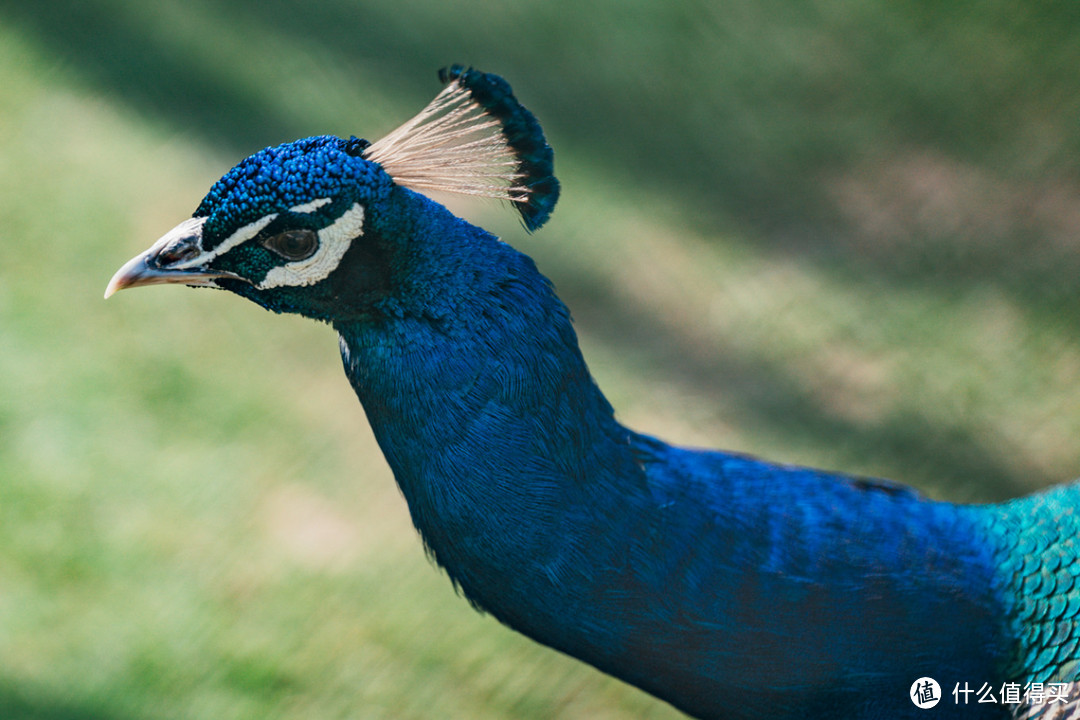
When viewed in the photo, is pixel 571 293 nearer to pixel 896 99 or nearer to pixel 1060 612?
pixel 896 99

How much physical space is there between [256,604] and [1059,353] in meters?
2.21

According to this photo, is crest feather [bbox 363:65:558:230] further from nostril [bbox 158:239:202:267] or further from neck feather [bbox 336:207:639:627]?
nostril [bbox 158:239:202:267]

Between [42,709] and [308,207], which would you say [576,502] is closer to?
[308,207]

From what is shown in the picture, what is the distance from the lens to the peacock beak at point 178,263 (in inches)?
47.8

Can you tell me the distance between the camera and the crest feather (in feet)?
4.04

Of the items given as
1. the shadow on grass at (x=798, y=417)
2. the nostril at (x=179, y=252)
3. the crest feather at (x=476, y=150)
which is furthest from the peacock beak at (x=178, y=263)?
the shadow on grass at (x=798, y=417)

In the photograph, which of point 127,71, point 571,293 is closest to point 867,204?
point 571,293

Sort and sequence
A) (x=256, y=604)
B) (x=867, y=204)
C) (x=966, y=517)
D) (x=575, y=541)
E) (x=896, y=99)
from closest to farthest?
(x=575, y=541)
(x=966, y=517)
(x=256, y=604)
(x=867, y=204)
(x=896, y=99)

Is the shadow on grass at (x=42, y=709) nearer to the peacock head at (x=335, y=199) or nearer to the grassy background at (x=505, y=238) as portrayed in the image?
the grassy background at (x=505, y=238)

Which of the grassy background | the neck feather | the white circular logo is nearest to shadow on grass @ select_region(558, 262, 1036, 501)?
the grassy background

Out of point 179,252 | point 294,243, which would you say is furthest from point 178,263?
point 294,243

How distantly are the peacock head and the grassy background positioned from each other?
1.23 meters

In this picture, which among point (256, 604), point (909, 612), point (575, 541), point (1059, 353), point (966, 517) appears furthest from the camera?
point (1059, 353)

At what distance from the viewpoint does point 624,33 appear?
11.5ft
